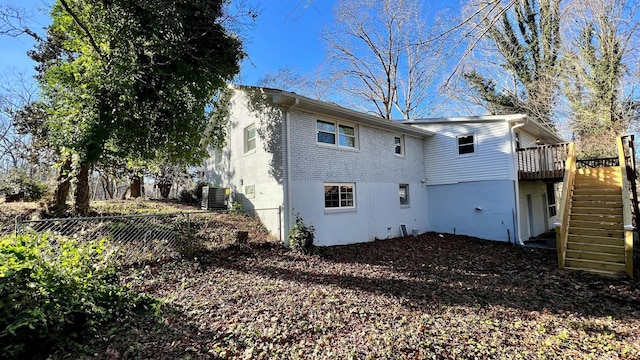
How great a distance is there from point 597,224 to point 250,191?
38.1 feet

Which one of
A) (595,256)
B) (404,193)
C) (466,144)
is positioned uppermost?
(466,144)

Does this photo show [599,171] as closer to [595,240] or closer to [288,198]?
[595,240]

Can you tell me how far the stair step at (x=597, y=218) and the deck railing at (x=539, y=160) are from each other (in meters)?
2.36

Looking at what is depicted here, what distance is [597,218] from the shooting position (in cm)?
915

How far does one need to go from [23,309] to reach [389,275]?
606 centimetres

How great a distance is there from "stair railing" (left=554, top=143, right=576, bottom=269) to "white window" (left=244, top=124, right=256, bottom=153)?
399 inches

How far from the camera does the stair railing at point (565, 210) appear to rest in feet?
26.4

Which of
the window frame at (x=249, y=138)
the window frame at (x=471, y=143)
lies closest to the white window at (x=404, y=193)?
the window frame at (x=471, y=143)

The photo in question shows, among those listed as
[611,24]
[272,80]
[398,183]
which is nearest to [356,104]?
[272,80]

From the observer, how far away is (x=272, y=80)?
81.5ft

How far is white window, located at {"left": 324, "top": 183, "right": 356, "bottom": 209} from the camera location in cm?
977

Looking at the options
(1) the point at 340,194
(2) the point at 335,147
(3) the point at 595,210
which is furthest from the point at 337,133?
(3) the point at 595,210

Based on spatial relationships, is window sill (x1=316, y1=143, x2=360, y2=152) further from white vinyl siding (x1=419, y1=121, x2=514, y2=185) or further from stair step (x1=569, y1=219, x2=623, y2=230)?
stair step (x1=569, y1=219, x2=623, y2=230)

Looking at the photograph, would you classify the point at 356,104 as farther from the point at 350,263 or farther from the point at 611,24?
the point at 350,263
